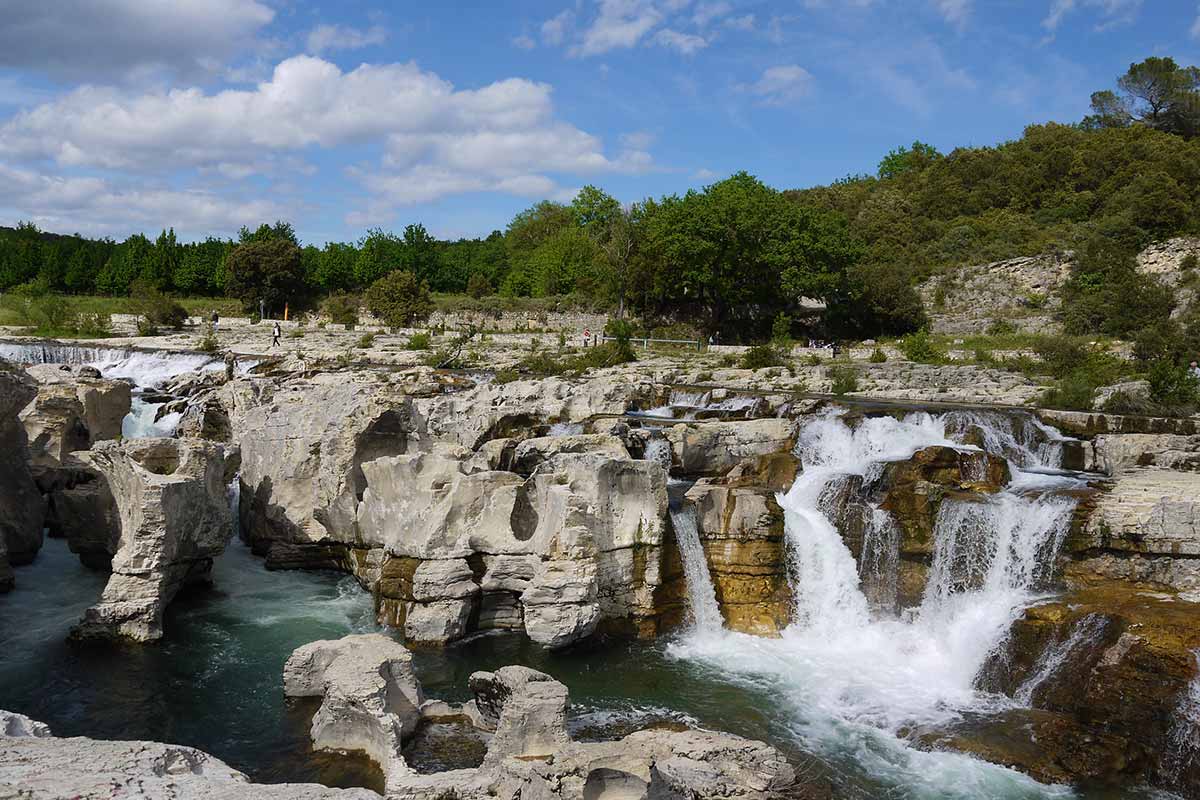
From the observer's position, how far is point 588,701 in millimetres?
10695

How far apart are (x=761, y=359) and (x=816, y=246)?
39.9 ft

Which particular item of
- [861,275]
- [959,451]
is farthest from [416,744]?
[861,275]

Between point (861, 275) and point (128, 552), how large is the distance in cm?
3890

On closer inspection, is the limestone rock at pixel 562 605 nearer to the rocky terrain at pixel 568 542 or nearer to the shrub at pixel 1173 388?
the rocky terrain at pixel 568 542

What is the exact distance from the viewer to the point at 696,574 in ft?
44.7

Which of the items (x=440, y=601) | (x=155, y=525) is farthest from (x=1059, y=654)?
(x=155, y=525)

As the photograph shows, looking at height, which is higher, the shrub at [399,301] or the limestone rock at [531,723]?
the shrub at [399,301]

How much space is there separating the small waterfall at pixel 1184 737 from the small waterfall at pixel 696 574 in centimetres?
588

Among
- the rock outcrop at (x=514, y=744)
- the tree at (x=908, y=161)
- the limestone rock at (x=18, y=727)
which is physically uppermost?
the tree at (x=908, y=161)

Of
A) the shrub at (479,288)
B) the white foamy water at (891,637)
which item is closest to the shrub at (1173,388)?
the white foamy water at (891,637)

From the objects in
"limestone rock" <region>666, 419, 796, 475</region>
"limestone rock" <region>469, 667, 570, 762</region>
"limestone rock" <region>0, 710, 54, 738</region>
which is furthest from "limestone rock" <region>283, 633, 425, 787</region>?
"limestone rock" <region>666, 419, 796, 475</region>

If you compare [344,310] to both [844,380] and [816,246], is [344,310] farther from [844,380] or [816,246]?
[844,380]

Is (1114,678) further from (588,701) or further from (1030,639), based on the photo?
(588,701)

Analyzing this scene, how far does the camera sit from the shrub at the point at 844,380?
27.6 metres
